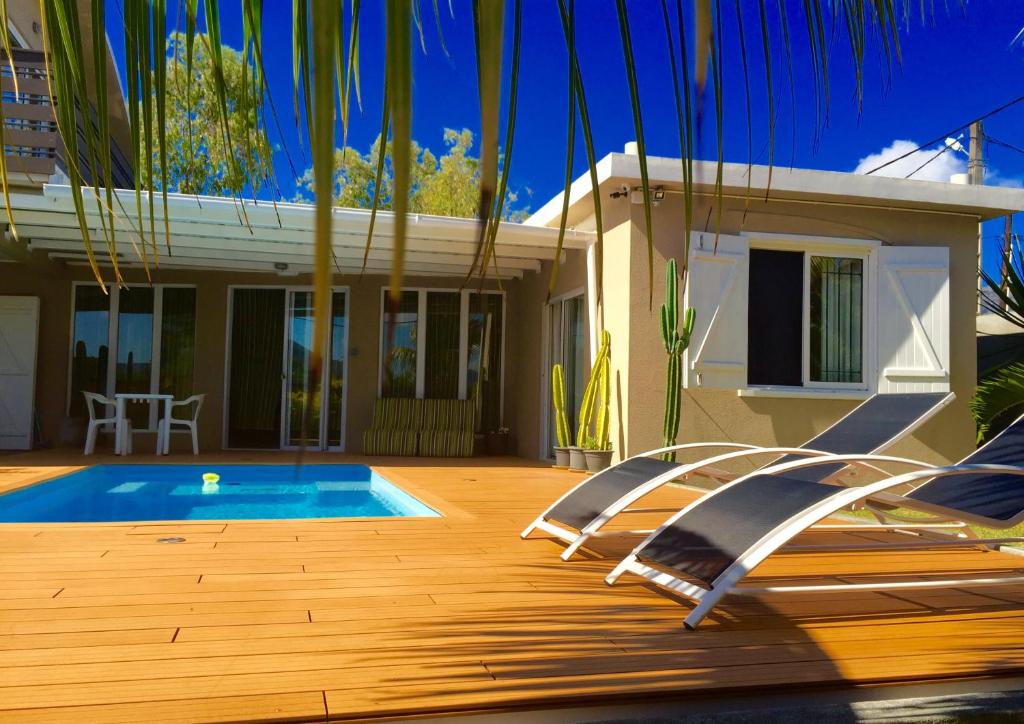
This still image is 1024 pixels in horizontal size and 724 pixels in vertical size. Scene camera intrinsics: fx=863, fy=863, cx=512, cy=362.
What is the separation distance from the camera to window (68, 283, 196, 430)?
11227mm

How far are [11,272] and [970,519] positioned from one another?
36.7 ft

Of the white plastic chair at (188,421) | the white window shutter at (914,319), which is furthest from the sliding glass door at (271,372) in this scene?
the white window shutter at (914,319)

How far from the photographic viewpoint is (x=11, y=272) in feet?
35.8

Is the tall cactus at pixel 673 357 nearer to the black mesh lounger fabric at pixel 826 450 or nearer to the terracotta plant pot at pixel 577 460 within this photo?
the terracotta plant pot at pixel 577 460

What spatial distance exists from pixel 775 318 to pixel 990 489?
211 inches

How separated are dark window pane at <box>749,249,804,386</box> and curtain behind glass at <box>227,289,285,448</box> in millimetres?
6156

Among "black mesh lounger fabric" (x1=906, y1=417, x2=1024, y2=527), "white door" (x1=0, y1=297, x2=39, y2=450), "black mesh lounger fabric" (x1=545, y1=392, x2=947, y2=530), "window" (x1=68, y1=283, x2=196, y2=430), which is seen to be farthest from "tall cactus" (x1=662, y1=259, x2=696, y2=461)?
"white door" (x1=0, y1=297, x2=39, y2=450)

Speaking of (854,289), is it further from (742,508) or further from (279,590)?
(279,590)

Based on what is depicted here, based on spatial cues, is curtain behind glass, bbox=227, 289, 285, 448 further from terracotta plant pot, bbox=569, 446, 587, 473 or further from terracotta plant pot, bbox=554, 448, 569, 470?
terracotta plant pot, bbox=569, 446, 587, 473

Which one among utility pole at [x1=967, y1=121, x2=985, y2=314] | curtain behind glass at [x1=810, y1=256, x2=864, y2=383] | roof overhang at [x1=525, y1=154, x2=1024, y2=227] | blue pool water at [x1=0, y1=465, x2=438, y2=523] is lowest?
blue pool water at [x1=0, y1=465, x2=438, y2=523]

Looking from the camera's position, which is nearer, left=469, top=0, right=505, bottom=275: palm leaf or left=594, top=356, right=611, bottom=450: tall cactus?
left=469, top=0, right=505, bottom=275: palm leaf

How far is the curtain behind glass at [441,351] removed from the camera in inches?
461

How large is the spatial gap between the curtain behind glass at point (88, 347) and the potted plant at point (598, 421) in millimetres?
6491

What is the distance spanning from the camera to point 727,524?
10.2 ft
